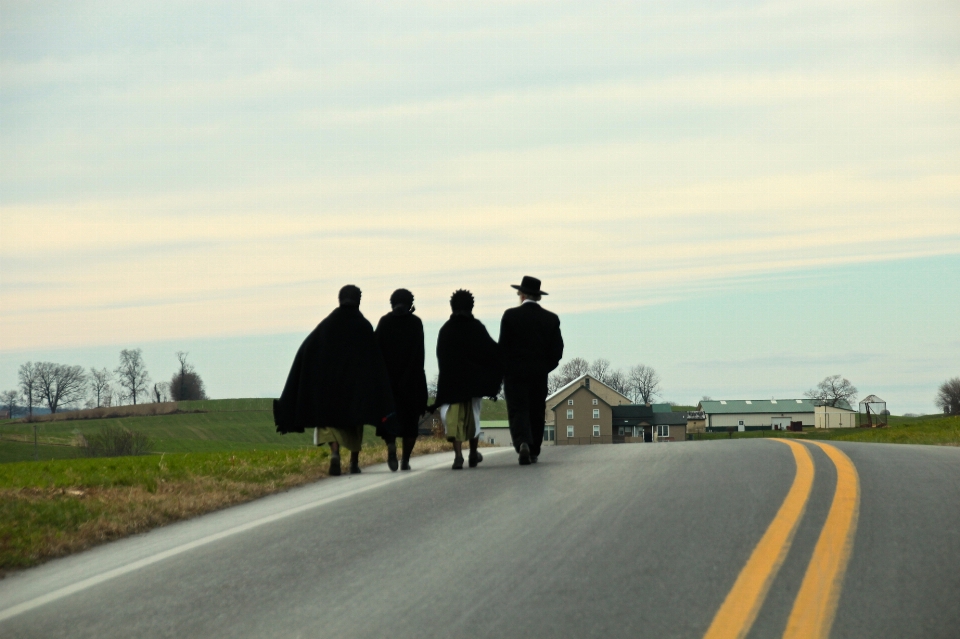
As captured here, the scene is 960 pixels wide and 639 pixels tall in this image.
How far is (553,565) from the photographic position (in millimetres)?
6020

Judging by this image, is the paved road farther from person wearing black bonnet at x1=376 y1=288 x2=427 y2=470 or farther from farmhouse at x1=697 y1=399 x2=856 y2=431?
farmhouse at x1=697 y1=399 x2=856 y2=431

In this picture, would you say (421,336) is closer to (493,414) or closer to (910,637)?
(910,637)

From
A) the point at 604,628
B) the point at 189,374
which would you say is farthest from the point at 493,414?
the point at 604,628

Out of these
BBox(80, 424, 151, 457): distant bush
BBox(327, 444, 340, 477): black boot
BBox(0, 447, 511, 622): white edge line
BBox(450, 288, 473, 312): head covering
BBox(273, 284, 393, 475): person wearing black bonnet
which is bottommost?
BBox(80, 424, 151, 457): distant bush

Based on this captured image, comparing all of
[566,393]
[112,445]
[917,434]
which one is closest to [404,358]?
[917,434]

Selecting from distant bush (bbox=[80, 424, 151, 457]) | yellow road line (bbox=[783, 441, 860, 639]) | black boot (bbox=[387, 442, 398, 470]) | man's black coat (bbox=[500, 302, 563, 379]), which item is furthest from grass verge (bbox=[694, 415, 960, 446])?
distant bush (bbox=[80, 424, 151, 457])

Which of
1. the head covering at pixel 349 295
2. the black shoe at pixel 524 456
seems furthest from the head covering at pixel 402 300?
the black shoe at pixel 524 456

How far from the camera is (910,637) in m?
4.49

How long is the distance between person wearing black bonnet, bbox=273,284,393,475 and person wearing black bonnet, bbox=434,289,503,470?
750mm

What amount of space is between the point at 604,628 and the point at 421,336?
857cm

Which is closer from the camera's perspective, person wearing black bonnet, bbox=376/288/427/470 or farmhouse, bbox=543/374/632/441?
person wearing black bonnet, bbox=376/288/427/470

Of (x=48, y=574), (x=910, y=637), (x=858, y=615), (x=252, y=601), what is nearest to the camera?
(x=910, y=637)

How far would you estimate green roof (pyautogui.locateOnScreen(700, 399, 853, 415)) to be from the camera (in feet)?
459

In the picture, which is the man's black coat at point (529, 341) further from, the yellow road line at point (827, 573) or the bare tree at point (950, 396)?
the bare tree at point (950, 396)
